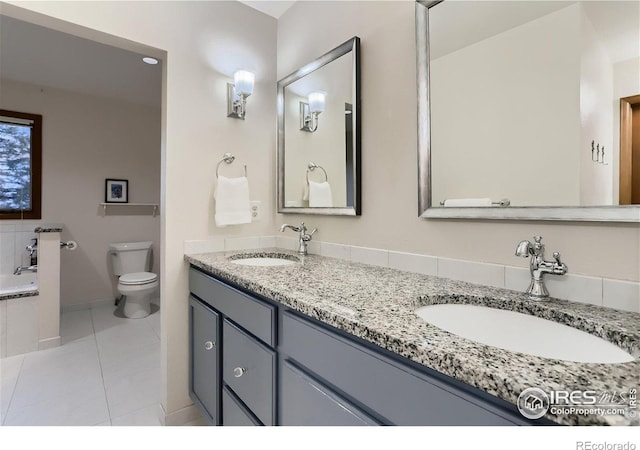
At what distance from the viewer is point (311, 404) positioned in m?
0.87

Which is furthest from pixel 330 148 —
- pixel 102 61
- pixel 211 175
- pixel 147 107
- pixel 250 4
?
pixel 147 107

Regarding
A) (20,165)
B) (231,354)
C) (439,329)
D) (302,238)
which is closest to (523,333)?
(439,329)

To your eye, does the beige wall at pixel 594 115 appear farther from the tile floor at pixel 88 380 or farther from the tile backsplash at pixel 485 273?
the tile floor at pixel 88 380

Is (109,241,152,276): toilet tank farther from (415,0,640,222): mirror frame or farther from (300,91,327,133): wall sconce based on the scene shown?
(415,0,640,222): mirror frame

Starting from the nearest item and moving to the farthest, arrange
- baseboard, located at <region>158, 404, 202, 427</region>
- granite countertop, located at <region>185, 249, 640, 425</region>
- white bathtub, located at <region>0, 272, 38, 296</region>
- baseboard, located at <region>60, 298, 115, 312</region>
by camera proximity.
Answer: granite countertop, located at <region>185, 249, 640, 425</region>
baseboard, located at <region>158, 404, 202, 427</region>
white bathtub, located at <region>0, 272, 38, 296</region>
baseboard, located at <region>60, 298, 115, 312</region>

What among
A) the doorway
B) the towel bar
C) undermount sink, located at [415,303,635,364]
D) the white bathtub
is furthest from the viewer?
the white bathtub

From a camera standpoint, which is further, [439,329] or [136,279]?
[136,279]

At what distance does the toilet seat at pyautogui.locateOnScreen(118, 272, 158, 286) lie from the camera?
3.08 metres

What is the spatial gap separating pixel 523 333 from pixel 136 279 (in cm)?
330

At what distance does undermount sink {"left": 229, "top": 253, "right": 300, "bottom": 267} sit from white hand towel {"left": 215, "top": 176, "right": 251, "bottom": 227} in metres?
0.21

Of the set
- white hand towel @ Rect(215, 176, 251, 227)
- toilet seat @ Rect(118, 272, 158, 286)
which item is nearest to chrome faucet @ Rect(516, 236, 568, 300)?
white hand towel @ Rect(215, 176, 251, 227)

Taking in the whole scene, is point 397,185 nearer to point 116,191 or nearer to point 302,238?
point 302,238

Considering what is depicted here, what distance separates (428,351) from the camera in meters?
0.58
